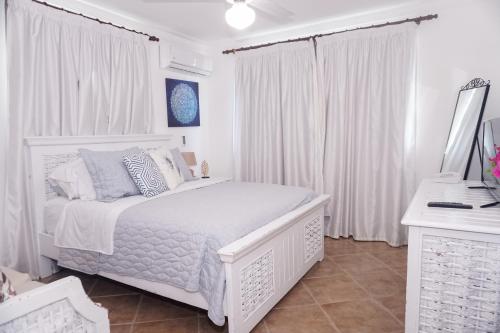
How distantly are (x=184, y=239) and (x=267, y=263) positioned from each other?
564mm

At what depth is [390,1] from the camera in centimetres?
326

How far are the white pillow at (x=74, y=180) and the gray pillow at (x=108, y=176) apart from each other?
71 millimetres

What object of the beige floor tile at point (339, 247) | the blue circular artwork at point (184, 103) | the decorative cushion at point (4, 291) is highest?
the blue circular artwork at point (184, 103)

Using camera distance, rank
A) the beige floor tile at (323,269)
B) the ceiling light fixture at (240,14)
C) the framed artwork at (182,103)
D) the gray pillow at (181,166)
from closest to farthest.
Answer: the ceiling light fixture at (240,14) < the beige floor tile at (323,269) < the gray pillow at (181,166) < the framed artwork at (182,103)

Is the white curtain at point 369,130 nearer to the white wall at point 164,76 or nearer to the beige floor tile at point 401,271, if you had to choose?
the beige floor tile at point 401,271

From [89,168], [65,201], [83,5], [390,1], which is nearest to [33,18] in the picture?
[83,5]

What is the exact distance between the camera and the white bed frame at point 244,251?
1.83 meters

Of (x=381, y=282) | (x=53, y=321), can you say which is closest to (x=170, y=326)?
(x=53, y=321)

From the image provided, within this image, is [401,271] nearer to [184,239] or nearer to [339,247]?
[339,247]

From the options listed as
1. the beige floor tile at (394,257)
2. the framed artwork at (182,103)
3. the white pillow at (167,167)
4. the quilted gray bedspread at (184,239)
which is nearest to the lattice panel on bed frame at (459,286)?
the quilted gray bedspread at (184,239)

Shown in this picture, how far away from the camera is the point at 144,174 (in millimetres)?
2754

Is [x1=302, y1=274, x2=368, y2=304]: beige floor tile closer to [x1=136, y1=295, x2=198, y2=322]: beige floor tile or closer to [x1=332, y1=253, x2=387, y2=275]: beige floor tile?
[x1=332, y1=253, x2=387, y2=275]: beige floor tile

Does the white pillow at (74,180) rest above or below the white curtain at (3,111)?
below

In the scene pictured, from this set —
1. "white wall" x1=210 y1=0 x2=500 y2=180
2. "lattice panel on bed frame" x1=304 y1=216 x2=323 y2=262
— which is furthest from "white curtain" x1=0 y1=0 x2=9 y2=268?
"white wall" x1=210 y1=0 x2=500 y2=180
